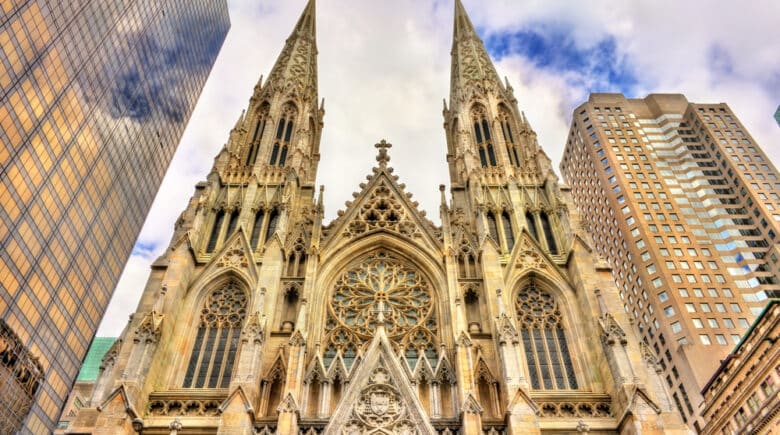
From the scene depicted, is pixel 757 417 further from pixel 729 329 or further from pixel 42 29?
pixel 42 29

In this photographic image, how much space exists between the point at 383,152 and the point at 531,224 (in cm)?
1018

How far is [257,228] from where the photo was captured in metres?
29.6

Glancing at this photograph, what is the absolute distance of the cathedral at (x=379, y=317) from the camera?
2081 centimetres

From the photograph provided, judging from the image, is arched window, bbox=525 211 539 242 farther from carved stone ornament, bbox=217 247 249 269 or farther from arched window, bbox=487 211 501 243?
carved stone ornament, bbox=217 247 249 269

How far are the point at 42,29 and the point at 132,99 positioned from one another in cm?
1303

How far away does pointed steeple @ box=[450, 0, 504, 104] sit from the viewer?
39.8m

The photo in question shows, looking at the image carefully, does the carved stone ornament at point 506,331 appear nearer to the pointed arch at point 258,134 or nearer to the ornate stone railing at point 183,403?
the ornate stone railing at point 183,403

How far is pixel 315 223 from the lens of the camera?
94.0 ft

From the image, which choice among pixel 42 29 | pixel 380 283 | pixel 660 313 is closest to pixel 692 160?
pixel 660 313

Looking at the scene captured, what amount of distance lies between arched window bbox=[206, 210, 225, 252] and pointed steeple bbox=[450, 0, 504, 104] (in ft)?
62.0

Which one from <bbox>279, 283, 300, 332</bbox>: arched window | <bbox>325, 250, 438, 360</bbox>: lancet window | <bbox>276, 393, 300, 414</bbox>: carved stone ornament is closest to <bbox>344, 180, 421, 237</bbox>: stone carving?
<bbox>325, 250, 438, 360</bbox>: lancet window

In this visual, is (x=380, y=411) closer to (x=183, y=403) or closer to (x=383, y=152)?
(x=183, y=403)

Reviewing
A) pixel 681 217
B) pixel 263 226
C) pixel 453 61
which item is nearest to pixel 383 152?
pixel 263 226

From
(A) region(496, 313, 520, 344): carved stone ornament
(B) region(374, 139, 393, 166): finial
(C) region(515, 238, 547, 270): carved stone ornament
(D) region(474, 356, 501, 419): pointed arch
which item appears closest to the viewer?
(D) region(474, 356, 501, 419): pointed arch
